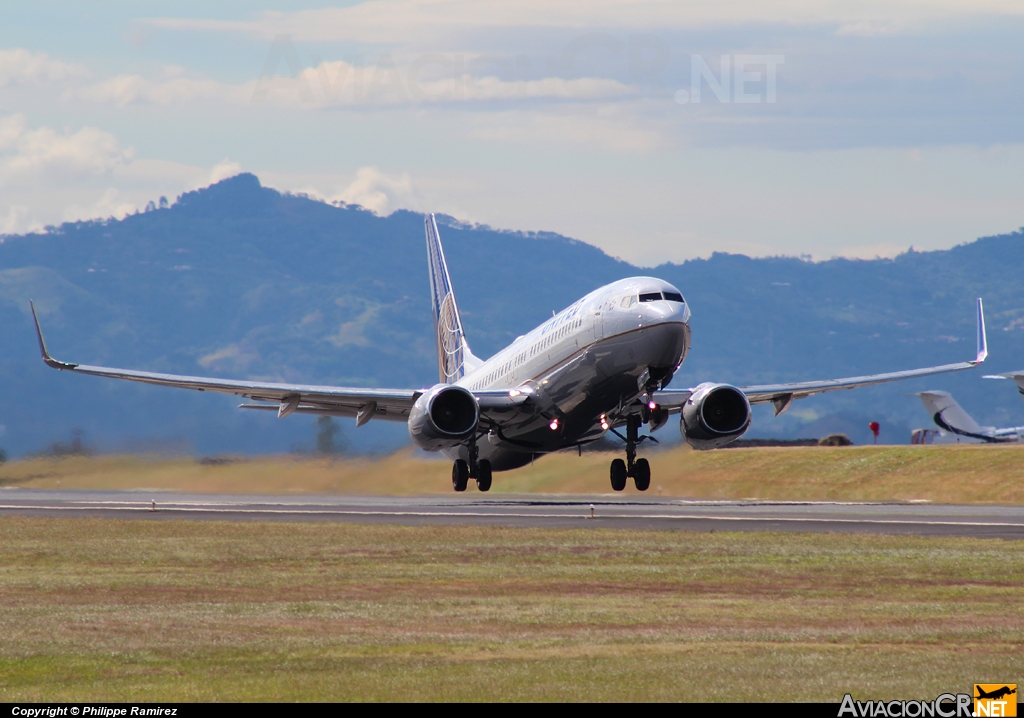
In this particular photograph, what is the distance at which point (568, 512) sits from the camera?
168 feet

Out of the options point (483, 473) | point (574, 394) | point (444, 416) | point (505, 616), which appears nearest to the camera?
point (505, 616)

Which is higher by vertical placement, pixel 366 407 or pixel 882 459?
pixel 366 407

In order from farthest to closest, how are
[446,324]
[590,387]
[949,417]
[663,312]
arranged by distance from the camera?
[949,417] → [446,324] → [590,387] → [663,312]

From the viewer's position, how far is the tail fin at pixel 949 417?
10106 centimetres

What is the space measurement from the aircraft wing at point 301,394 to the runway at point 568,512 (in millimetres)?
3888

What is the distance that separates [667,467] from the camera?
57.2m

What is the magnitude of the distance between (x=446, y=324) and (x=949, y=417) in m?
53.4

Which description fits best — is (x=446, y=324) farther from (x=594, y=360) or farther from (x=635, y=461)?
(x=594, y=360)

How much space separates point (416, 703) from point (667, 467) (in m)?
41.2

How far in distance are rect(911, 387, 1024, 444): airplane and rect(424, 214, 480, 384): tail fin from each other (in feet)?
154

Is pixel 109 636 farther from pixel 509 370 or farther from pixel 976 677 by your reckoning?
pixel 509 370

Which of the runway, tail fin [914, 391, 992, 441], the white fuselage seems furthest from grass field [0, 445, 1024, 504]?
tail fin [914, 391, 992, 441]

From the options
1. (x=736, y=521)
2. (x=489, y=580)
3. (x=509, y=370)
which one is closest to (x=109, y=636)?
(x=489, y=580)

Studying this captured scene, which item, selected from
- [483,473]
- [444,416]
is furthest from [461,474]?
[444,416]
